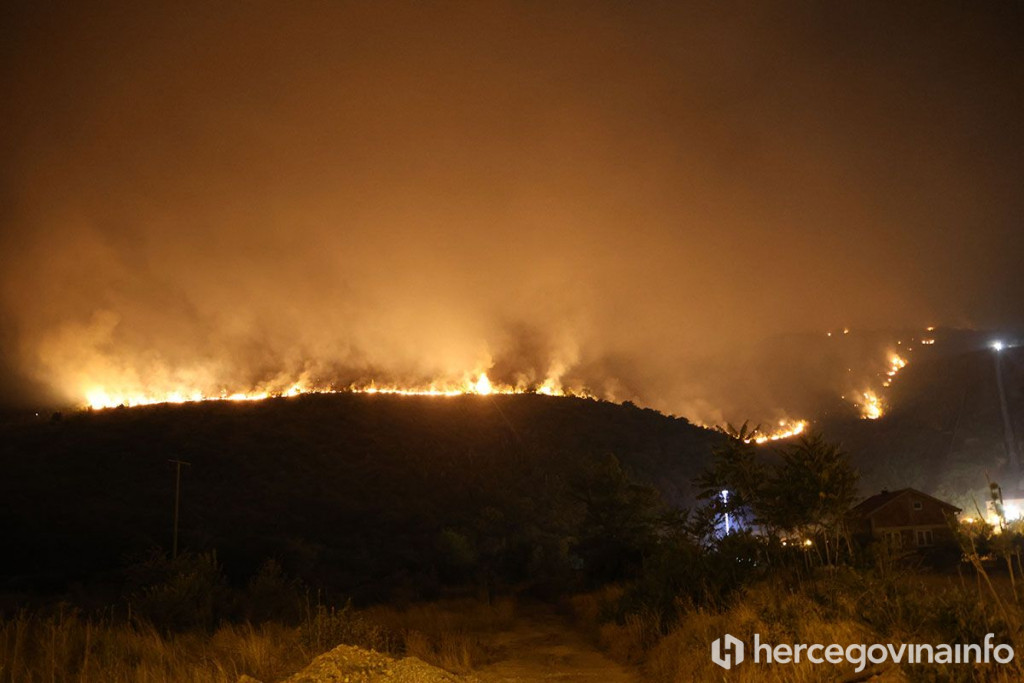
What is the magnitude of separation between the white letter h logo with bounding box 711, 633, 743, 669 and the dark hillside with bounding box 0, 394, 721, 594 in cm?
2940

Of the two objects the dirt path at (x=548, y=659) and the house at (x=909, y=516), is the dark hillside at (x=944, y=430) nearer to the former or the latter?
the house at (x=909, y=516)

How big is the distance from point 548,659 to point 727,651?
5011mm

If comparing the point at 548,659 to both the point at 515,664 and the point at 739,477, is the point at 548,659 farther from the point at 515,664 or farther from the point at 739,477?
the point at 739,477

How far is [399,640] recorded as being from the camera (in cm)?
1288

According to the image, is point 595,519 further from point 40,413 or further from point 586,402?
point 40,413

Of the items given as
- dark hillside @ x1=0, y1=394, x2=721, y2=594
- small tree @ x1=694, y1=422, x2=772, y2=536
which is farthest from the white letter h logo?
dark hillside @ x1=0, y1=394, x2=721, y2=594

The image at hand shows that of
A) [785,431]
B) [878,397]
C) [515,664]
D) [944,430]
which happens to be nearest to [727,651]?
[515,664]

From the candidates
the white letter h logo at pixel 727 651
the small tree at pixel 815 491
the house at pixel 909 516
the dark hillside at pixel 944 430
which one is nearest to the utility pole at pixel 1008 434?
the dark hillside at pixel 944 430

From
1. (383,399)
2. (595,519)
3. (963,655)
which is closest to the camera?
(963,655)

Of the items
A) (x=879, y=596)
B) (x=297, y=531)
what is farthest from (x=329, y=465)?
(x=879, y=596)

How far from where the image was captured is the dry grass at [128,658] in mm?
7086

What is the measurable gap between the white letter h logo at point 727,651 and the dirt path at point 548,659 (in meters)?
1.71

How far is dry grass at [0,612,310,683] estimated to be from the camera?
7086 mm

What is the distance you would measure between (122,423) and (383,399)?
1300 inches
